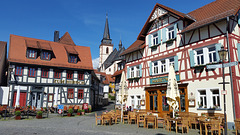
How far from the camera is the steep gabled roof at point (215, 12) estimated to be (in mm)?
13629

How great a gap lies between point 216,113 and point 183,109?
2834 mm

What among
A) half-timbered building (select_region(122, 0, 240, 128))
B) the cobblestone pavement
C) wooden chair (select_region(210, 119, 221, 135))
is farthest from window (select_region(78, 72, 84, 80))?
wooden chair (select_region(210, 119, 221, 135))

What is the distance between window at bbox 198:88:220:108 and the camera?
535 inches

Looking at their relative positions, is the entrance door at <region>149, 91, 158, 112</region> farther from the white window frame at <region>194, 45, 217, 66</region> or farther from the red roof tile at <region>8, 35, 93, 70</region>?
the red roof tile at <region>8, 35, 93, 70</region>

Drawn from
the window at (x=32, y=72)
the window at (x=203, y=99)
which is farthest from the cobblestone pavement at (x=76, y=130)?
the window at (x=32, y=72)

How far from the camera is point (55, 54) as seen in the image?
27719 mm

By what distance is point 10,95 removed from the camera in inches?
906

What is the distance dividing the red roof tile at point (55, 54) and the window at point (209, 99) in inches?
670

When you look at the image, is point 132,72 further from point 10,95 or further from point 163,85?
point 10,95

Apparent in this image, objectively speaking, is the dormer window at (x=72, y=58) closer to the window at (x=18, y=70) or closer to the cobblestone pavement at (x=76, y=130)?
the window at (x=18, y=70)

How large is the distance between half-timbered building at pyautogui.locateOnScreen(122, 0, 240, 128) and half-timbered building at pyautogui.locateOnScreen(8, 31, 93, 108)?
8516 mm

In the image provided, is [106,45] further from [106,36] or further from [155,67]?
[155,67]

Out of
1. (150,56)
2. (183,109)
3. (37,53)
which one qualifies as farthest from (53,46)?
(183,109)

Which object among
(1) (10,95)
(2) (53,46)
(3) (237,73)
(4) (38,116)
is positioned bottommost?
(4) (38,116)
